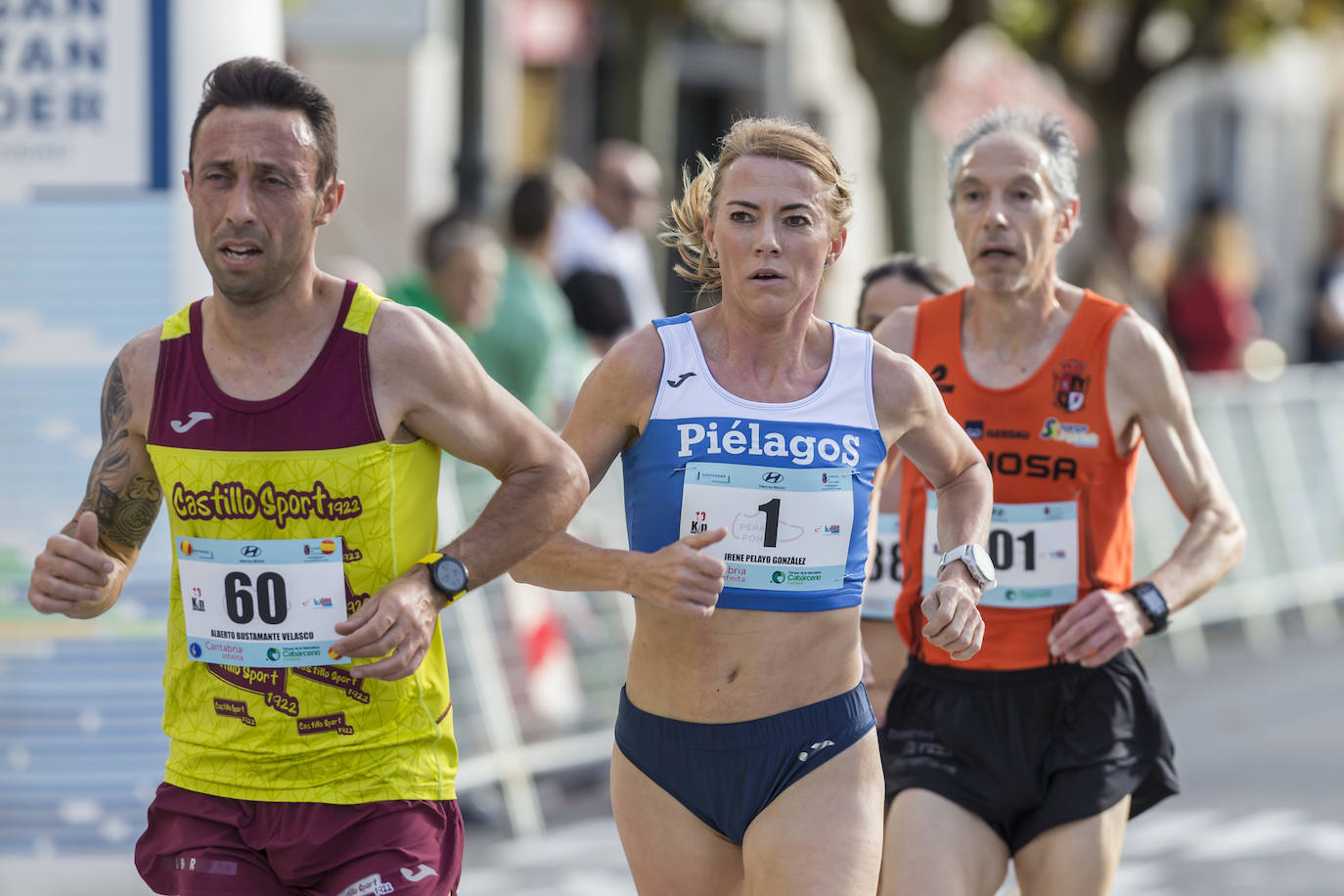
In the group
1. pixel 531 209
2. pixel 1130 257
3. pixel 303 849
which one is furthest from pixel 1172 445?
pixel 1130 257

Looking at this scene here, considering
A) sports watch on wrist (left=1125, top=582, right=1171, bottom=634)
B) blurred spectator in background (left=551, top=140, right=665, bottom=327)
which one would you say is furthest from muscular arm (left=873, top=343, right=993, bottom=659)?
blurred spectator in background (left=551, top=140, right=665, bottom=327)

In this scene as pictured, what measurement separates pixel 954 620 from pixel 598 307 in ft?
18.4

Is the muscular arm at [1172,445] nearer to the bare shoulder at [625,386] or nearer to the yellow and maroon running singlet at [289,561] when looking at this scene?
the bare shoulder at [625,386]

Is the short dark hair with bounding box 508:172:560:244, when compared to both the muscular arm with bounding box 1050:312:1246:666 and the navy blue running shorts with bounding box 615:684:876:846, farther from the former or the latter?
the navy blue running shorts with bounding box 615:684:876:846

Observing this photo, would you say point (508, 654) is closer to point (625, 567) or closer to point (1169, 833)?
point (1169, 833)

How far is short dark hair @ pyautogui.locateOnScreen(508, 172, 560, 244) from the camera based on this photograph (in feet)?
28.5

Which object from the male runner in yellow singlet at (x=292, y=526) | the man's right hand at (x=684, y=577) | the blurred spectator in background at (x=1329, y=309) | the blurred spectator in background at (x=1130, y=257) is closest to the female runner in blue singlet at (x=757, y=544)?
the man's right hand at (x=684, y=577)

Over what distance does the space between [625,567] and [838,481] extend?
18.8 inches

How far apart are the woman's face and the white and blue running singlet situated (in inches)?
7.3

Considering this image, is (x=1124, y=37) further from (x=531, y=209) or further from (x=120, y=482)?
(x=120, y=482)

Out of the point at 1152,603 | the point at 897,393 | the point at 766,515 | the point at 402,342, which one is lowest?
the point at 1152,603

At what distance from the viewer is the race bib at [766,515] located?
12.9 ft

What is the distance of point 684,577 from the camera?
3.70 metres

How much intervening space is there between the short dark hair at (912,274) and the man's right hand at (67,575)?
250 cm
